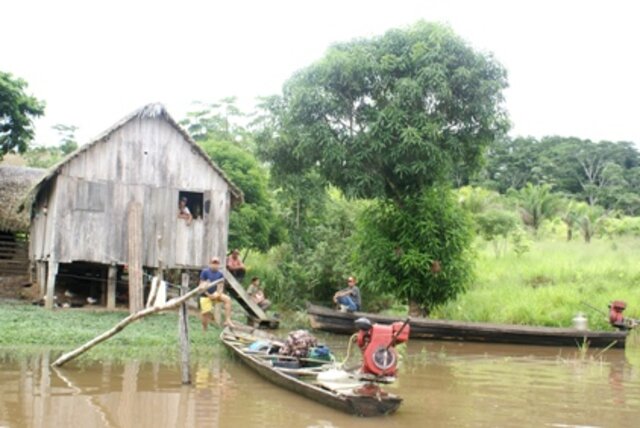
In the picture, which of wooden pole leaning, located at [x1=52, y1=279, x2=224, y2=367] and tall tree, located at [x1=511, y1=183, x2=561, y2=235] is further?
tall tree, located at [x1=511, y1=183, x2=561, y2=235]

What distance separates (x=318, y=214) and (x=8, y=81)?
1071 centimetres

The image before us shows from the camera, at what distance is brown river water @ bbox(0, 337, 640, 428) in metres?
8.62

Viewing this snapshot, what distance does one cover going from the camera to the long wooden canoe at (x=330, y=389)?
8781 millimetres

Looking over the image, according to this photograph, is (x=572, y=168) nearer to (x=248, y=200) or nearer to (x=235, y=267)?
(x=248, y=200)

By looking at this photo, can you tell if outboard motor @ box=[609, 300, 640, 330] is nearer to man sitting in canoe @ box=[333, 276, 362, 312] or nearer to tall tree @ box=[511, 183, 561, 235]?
man sitting in canoe @ box=[333, 276, 362, 312]

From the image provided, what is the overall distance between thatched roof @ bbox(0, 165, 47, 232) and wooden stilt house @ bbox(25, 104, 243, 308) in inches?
149

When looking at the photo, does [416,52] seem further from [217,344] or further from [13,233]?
[13,233]

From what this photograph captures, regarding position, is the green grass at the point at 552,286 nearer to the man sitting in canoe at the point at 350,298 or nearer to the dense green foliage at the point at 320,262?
the man sitting in canoe at the point at 350,298

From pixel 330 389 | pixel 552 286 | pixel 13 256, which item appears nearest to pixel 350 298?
pixel 552 286

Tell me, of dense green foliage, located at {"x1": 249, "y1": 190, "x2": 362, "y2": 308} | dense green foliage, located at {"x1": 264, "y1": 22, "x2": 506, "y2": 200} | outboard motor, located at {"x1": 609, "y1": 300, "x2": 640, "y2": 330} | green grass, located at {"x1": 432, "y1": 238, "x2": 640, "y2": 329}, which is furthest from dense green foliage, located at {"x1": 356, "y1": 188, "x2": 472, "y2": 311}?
outboard motor, located at {"x1": 609, "y1": 300, "x2": 640, "y2": 330}

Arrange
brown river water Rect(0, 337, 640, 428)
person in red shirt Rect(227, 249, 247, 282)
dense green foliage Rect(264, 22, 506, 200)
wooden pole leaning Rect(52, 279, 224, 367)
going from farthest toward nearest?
person in red shirt Rect(227, 249, 247, 282) < dense green foliage Rect(264, 22, 506, 200) < wooden pole leaning Rect(52, 279, 224, 367) < brown river water Rect(0, 337, 640, 428)

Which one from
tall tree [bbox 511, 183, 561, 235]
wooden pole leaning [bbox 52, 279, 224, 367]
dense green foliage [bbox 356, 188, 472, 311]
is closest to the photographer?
wooden pole leaning [bbox 52, 279, 224, 367]

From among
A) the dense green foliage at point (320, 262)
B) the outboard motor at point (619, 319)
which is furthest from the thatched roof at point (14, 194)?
the outboard motor at point (619, 319)

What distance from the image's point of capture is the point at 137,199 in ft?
63.6
